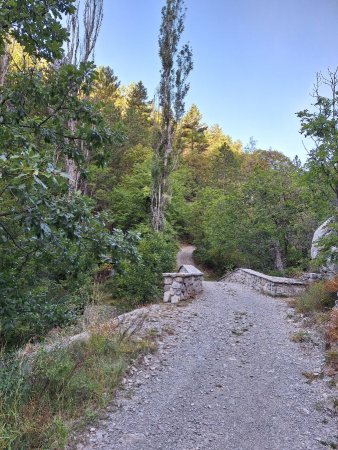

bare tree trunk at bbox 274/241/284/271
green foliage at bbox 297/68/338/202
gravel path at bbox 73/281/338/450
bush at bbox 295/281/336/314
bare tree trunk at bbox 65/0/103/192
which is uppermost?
bare tree trunk at bbox 65/0/103/192

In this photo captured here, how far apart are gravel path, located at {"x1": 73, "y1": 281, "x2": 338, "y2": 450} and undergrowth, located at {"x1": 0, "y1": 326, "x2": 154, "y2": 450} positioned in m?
0.22

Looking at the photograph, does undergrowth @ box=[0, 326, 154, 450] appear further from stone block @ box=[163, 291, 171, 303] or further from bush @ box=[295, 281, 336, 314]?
bush @ box=[295, 281, 336, 314]

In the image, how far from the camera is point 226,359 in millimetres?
4434

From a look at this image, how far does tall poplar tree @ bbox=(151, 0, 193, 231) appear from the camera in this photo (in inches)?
499

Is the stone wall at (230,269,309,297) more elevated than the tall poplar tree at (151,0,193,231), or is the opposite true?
the tall poplar tree at (151,0,193,231)

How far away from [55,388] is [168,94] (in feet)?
41.6

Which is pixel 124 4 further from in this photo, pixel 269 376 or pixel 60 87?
pixel 269 376

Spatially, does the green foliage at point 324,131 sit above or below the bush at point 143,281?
above

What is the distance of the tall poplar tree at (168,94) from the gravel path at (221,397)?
7.51 meters

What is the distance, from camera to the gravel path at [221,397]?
2.66 m

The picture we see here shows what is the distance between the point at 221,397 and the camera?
134 inches

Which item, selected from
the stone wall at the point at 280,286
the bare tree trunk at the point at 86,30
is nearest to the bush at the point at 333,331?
the stone wall at the point at 280,286

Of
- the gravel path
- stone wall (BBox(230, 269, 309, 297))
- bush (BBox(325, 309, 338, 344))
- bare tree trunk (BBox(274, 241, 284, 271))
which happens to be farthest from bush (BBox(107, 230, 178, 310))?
bare tree trunk (BBox(274, 241, 284, 271))

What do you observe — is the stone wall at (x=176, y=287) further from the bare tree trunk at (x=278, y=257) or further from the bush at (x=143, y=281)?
the bare tree trunk at (x=278, y=257)
